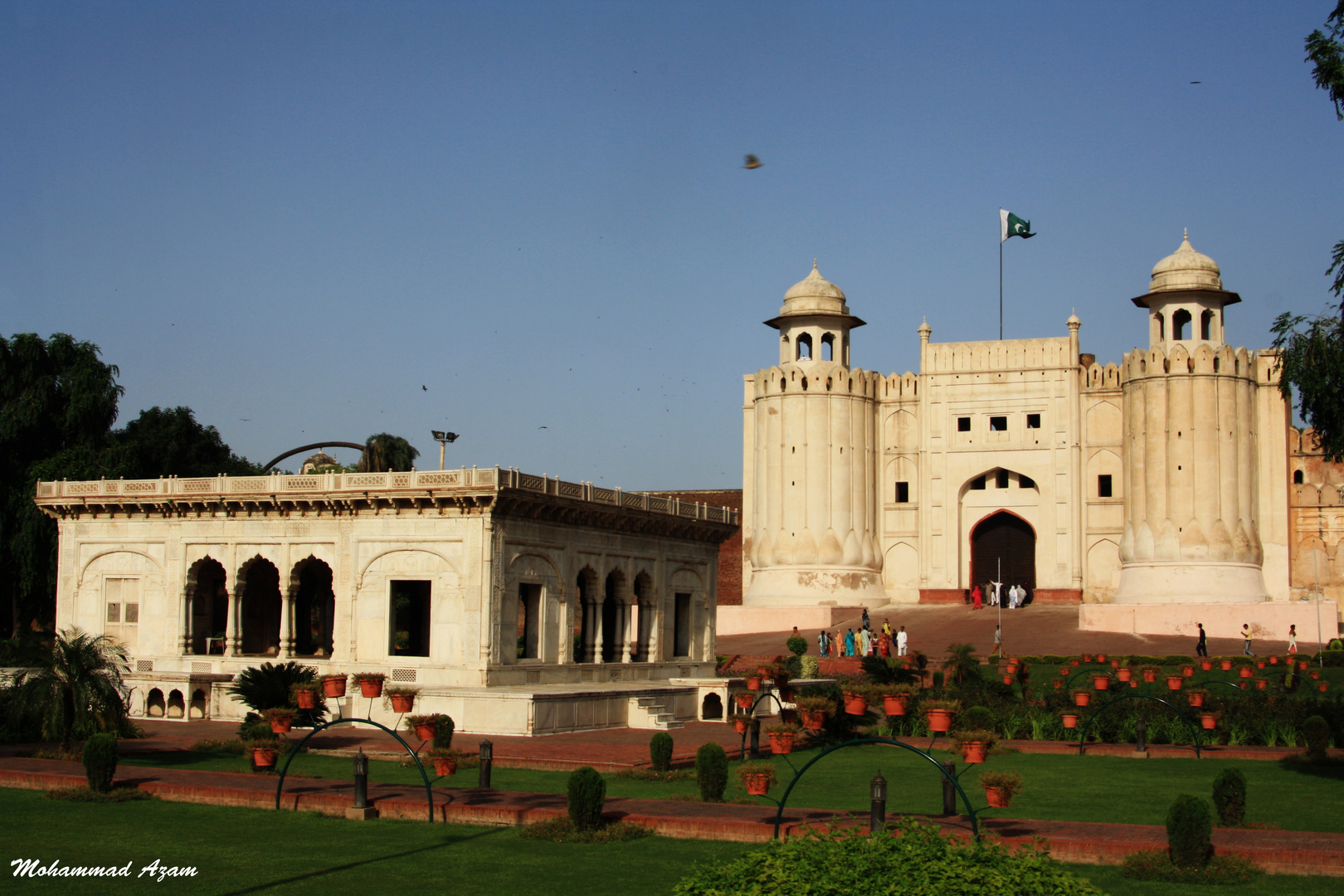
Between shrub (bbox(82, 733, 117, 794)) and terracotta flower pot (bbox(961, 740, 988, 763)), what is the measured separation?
8704 millimetres

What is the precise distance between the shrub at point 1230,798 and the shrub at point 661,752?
22.3ft

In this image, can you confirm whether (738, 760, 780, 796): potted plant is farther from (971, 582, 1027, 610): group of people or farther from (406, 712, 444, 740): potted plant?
(971, 582, 1027, 610): group of people

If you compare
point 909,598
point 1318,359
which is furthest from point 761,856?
point 909,598

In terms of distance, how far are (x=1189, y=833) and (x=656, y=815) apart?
4763 millimetres

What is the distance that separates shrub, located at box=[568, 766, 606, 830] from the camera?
12.7 metres

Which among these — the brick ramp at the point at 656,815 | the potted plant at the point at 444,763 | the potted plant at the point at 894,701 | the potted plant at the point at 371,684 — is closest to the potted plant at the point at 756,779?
the brick ramp at the point at 656,815

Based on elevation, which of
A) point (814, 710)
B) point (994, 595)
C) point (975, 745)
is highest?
point (994, 595)

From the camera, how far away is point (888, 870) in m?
6.70

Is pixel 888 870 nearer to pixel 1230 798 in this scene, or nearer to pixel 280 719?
pixel 1230 798

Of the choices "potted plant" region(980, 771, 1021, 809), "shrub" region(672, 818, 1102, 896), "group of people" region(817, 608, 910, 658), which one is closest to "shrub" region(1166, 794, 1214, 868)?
"potted plant" region(980, 771, 1021, 809)

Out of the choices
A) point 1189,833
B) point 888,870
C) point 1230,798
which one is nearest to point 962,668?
point 1230,798

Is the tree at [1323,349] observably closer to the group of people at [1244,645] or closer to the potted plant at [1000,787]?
the potted plant at [1000,787]

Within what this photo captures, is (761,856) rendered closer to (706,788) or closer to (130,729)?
(706,788)

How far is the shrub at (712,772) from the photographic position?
14750 mm
